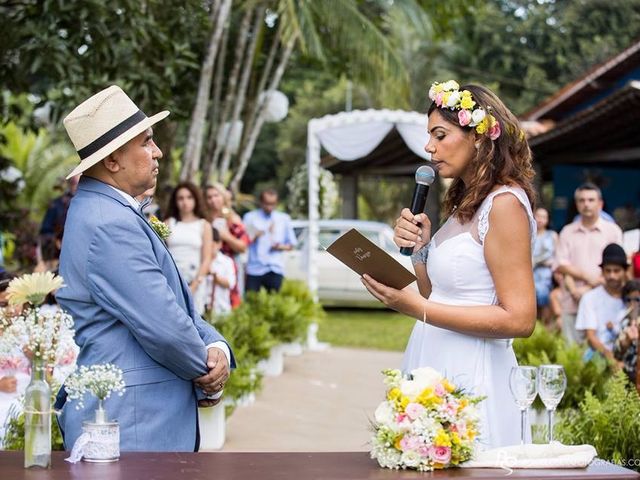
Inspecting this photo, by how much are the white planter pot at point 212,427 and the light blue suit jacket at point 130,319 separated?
12.2 ft

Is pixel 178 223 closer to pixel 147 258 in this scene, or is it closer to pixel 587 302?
pixel 587 302

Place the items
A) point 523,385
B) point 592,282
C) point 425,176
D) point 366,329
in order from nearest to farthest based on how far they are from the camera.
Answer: point 523,385 → point 425,176 → point 592,282 → point 366,329

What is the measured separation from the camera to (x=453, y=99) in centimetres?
356

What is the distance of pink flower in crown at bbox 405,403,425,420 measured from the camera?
2861 millimetres

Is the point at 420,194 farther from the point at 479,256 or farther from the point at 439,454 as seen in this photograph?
the point at 439,454

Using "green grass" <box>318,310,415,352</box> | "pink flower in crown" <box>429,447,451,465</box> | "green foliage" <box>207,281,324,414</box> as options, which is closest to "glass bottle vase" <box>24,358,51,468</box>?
"pink flower in crown" <box>429,447,451,465</box>

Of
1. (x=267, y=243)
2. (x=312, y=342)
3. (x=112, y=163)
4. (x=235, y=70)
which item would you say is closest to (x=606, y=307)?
(x=112, y=163)

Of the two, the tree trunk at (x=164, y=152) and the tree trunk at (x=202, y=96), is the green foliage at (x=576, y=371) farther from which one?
the tree trunk at (x=164, y=152)

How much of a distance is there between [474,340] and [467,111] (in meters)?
0.78

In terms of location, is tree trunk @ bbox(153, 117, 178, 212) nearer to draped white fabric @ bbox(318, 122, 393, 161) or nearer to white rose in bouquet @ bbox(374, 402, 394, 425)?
draped white fabric @ bbox(318, 122, 393, 161)

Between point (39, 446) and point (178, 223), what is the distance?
6884 mm

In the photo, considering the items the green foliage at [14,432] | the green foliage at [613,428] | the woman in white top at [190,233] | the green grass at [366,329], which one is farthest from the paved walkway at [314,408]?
the green foliage at [14,432]

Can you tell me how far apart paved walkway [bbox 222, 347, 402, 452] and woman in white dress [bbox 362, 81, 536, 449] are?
89.4 inches

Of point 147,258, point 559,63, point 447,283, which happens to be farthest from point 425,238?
point 559,63
